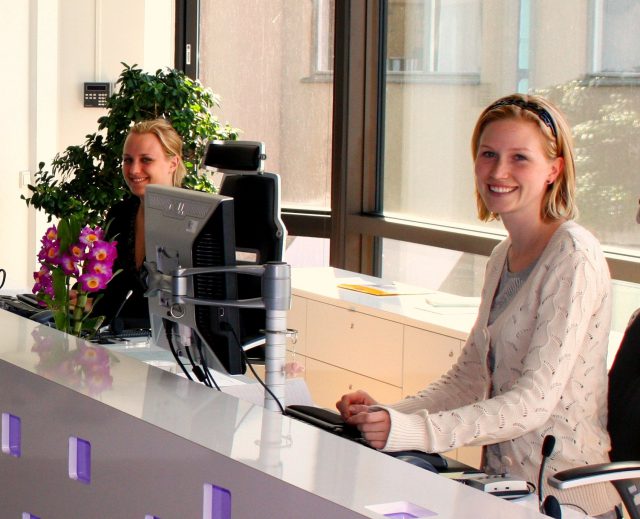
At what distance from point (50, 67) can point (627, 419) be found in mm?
4985

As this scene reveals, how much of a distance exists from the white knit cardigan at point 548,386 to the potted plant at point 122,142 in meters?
3.25

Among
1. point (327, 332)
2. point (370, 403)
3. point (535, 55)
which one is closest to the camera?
point (370, 403)

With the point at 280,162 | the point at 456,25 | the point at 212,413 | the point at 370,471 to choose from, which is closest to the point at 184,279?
the point at 212,413

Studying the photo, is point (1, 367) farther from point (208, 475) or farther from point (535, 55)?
point (535, 55)

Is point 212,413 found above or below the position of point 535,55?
below

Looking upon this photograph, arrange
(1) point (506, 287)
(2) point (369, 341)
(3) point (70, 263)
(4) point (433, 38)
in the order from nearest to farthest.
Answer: (1) point (506, 287)
(3) point (70, 263)
(2) point (369, 341)
(4) point (433, 38)

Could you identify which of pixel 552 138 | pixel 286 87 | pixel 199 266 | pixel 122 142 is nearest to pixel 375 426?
pixel 199 266

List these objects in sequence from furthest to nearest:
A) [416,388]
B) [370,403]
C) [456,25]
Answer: [456,25] → [416,388] → [370,403]

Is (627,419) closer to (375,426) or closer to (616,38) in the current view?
(375,426)

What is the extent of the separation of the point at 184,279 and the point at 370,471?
80 centimetres

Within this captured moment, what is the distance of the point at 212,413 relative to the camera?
1.96 meters

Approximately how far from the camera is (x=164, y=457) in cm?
185

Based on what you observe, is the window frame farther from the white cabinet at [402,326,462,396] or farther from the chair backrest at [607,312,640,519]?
the chair backrest at [607,312,640,519]

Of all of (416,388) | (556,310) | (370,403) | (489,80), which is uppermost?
(489,80)
